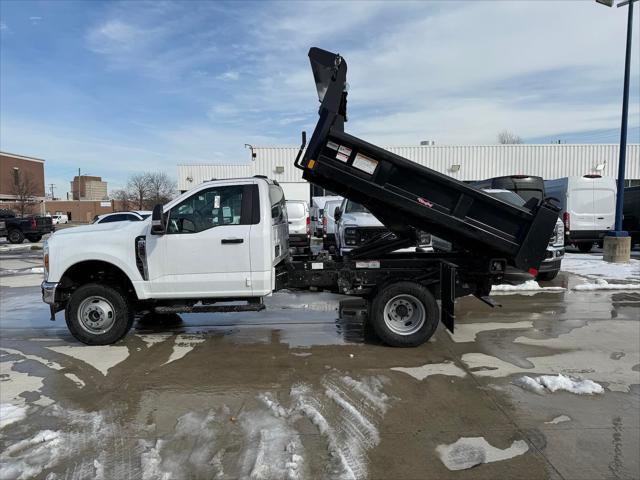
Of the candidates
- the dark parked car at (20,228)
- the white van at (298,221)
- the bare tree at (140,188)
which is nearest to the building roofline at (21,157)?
the bare tree at (140,188)

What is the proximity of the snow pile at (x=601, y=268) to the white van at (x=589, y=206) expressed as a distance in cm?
128

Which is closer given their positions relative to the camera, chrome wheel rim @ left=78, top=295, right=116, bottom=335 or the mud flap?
the mud flap

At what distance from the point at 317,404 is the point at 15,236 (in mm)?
28315

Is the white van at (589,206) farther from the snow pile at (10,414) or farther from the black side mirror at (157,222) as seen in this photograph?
the snow pile at (10,414)

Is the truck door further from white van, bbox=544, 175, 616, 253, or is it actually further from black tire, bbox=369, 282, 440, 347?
white van, bbox=544, 175, 616, 253

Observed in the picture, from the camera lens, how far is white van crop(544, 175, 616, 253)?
16234 millimetres

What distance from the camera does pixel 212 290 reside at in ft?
20.3

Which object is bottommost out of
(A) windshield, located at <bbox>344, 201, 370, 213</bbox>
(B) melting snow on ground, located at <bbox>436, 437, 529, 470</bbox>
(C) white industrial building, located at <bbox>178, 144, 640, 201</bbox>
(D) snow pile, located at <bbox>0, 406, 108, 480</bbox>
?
(D) snow pile, located at <bbox>0, 406, 108, 480</bbox>

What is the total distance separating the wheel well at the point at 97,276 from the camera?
6.36m

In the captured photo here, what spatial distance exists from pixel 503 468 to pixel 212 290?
404 centimetres

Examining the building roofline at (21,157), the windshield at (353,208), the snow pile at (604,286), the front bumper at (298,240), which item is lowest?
the snow pile at (604,286)

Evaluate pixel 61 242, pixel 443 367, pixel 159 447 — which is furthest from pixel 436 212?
pixel 61 242

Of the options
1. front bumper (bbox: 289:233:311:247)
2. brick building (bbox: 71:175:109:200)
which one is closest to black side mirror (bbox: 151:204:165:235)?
front bumper (bbox: 289:233:311:247)

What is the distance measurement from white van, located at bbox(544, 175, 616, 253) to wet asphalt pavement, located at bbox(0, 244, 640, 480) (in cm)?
1032
